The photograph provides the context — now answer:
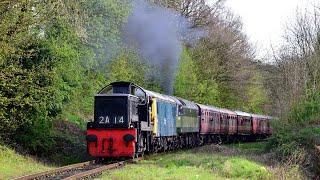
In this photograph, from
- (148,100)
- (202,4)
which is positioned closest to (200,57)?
(202,4)

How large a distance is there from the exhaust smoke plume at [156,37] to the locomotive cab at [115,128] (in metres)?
19.5

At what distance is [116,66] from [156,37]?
750cm

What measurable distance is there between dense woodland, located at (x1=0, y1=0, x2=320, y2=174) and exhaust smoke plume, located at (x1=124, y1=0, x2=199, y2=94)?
1.05 ft

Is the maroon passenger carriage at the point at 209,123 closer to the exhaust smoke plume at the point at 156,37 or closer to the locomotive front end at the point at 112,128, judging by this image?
the exhaust smoke plume at the point at 156,37

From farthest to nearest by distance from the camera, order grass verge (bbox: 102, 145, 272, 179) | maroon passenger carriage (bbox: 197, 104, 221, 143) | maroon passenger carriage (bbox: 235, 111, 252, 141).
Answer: maroon passenger carriage (bbox: 235, 111, 252, 141) < maroon passenger carriage (bbox: 197, 104, 221, 143) < grass verge (bbox: 102, 145, 272, 179)

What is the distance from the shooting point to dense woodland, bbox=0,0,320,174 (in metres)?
18.2

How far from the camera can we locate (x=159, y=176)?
Answer: 1388cm

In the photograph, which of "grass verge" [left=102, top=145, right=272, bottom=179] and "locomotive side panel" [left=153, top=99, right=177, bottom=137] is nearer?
"grass verge" [left=102, top=145, right=272, bottom=179]

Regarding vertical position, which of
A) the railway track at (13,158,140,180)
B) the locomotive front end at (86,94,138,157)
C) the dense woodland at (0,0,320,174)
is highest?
the dense woodland at (0,0,320,174)

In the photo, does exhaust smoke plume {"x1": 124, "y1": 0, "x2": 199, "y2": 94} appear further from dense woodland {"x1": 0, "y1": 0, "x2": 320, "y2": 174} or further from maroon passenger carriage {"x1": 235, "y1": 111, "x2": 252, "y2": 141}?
maroon passenger carriage {"x1": 235, "y1": 111, "x2": 252, "y2": 141}

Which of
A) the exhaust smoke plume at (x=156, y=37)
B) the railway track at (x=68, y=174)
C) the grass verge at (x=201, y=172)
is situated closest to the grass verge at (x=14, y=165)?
the railway track at (x=68, y=174)

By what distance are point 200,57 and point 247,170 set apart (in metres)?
33.0

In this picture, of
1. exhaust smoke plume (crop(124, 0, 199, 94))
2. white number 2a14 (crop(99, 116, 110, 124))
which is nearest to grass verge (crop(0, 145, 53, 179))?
white number 2a14 (crop(99, 116, 110, 124))

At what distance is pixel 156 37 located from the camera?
42.8 meters
